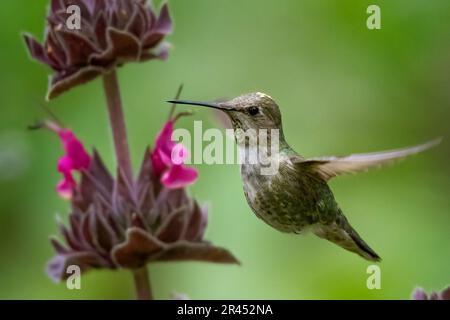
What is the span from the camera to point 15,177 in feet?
9.39

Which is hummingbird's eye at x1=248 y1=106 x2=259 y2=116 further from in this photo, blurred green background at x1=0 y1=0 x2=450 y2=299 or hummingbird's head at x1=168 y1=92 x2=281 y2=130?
blurred green background at x1=0 y1=0 x2=450 y2=299

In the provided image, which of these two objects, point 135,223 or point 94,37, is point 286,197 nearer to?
point 135,223

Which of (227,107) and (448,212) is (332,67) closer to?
(448,212)

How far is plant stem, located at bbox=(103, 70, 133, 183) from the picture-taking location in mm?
2010

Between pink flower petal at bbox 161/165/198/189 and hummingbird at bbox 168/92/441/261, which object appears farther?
pink flower petal at bbox 161/165/198/189

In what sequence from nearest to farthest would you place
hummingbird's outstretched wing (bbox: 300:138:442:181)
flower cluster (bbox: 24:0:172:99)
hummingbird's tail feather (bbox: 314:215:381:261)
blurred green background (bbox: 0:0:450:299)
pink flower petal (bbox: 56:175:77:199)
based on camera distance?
hummingbird's outstretched wing (bbox: 300:138:442:181) → hummingbird's tail feather (bbox: 314:215:381:261) → flower cluster (bbox: 24:0:172:99) → pink flower petal (bbox: 56:175:77:199) → blurred green background (bbox: 0:0:450:299)

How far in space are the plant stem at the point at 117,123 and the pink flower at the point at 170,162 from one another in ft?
0.25

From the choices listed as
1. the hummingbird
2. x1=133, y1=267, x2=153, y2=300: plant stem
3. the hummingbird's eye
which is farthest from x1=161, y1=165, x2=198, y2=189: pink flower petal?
the hummingbird's eye

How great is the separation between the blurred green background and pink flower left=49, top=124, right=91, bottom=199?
0.50m

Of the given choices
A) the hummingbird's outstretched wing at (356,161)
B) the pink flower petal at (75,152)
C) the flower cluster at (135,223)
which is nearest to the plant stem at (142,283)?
the flower cluster at (135,223)

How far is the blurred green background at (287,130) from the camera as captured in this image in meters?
2.48

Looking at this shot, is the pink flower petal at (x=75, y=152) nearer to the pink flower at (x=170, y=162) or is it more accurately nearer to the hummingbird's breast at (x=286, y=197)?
the pink flower at (x=170, y=162)

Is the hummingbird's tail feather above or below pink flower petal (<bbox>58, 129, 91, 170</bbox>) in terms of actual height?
below
